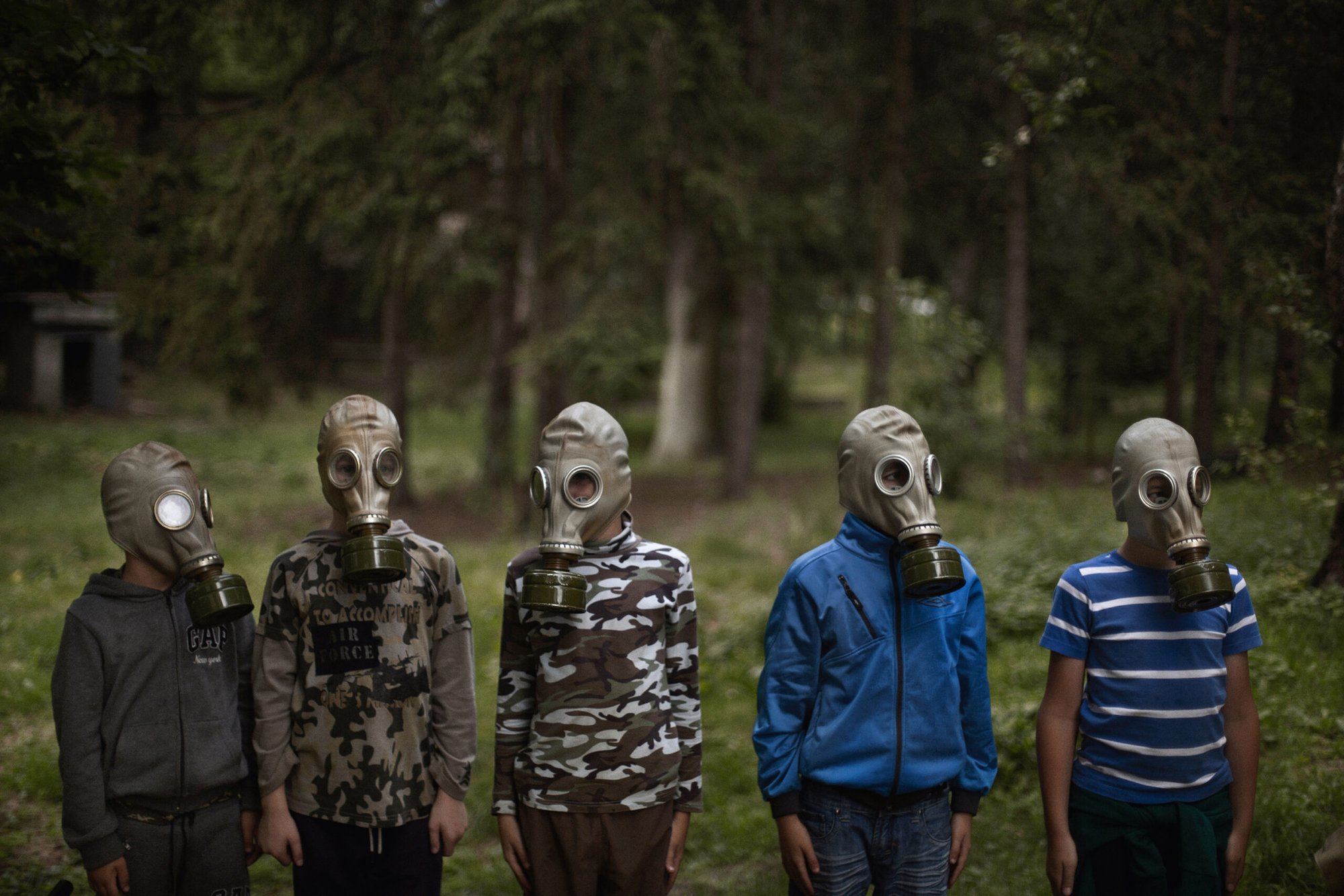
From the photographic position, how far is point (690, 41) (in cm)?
1213

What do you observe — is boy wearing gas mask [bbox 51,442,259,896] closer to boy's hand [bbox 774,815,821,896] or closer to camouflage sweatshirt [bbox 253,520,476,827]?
camouflage sweatshirt [bbox 253,520,476,827]

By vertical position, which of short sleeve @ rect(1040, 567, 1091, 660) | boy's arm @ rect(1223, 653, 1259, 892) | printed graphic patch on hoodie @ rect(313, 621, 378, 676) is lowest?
boy's arm @ rect(1223, 653, 1259, 892)

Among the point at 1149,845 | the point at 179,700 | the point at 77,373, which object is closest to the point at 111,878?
the point at 179,700

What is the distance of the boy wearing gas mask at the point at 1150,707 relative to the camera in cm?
297

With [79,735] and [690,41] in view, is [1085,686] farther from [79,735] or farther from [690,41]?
[690,41]

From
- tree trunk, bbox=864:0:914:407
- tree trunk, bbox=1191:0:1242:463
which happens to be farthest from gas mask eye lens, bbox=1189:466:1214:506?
tree trunk, bbox=864:0:914:407

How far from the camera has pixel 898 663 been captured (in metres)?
2.96

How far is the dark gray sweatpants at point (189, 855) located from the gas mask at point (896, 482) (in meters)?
2.02

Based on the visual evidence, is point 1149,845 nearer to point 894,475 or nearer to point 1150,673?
point 1150,673

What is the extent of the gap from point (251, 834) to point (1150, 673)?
8.69 ft

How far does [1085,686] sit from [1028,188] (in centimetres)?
1297

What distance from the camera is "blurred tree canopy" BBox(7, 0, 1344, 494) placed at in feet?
23.0

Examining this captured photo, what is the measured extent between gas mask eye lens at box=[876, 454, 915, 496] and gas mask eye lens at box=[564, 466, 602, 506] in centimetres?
79

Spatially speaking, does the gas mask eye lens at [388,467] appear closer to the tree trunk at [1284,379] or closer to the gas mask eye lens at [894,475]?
the gas mask eye lens at [894,475]
